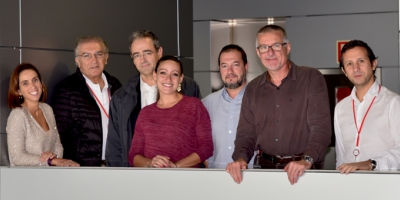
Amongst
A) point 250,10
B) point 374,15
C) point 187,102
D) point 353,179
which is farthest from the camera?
point 250,10

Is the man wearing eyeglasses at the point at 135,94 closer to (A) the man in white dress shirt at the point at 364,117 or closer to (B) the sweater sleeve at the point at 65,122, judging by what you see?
(B) the sweater sleeve at the point at 65,122

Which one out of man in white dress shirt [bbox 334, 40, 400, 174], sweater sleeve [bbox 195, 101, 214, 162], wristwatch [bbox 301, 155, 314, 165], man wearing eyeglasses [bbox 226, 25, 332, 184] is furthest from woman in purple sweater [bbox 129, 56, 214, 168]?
man in white dress shirt [bbox 334, 40, 400, 174]

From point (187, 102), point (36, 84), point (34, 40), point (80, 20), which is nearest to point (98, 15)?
point (80, 20)

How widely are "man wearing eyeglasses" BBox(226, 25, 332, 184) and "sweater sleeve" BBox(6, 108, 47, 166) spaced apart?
1476 millimetres

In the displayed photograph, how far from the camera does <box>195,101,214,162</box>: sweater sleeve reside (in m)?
4.00

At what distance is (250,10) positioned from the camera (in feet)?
27.8

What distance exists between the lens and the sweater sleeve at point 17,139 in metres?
4.51

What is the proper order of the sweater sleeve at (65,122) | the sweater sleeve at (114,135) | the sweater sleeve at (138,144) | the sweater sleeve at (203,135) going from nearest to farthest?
1. the sweater sleeve at (203,135)
2. the sweater sleeve at (138,144)
3. the sweater sleeve at (114,135)
4. the sweater sleeve at (65,122)

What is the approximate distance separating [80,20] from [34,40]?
0.64 metres

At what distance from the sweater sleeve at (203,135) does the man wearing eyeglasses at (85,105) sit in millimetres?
1031

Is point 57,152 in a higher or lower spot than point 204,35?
lower

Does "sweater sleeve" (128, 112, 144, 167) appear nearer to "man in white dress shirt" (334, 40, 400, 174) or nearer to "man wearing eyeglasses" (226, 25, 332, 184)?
"man wearing eyeglasses" (226, 25, 332, 184)

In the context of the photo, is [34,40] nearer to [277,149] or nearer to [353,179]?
[277,149]

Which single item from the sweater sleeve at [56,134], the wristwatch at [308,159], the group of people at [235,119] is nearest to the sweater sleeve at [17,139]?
the group of people at [235,119]
